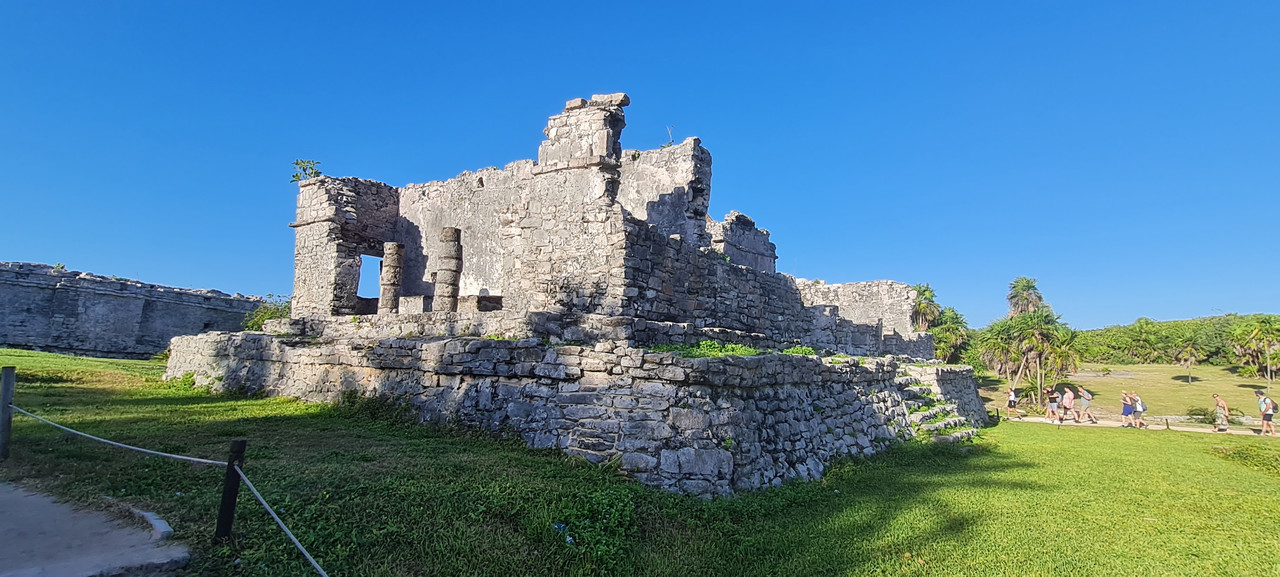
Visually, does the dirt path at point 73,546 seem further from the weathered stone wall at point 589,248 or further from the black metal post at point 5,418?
the weathered stone wall at point 589,248

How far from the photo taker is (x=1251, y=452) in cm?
1063

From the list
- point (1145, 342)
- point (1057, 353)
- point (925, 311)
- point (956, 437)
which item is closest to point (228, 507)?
point (956, 437)

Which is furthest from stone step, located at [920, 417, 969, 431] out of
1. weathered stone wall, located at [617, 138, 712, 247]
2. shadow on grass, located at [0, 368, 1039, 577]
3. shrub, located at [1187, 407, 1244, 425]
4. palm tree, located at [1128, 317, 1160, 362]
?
palm tree, located at [1128, 317, 1160, 362]

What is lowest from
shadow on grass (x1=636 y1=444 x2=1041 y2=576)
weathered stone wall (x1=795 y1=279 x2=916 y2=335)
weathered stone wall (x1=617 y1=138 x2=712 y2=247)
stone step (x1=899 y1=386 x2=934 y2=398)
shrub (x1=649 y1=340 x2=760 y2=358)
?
shadow on grass (x1=636 y1=444 x2=1041 y2=576)

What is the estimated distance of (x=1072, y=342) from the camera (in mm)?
28719

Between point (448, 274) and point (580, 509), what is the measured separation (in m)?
9.71

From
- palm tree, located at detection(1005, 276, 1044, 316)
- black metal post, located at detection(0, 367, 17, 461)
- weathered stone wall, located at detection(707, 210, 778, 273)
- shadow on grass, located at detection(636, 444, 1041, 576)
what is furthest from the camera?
palm tree, located at detection(1005, 276, 1044, 316)

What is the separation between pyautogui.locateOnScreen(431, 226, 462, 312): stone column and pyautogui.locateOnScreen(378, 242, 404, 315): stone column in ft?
5.79

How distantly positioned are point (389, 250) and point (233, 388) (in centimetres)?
555

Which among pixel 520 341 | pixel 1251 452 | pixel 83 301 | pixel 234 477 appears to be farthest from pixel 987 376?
pixel 83 301

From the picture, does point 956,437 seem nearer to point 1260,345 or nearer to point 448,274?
point 448,274

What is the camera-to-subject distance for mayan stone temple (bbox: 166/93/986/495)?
20.7ft

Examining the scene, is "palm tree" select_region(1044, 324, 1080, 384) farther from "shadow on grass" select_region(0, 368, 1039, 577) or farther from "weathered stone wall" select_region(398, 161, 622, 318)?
"weathered stone wall" select_region(398, 161, 622, 318)

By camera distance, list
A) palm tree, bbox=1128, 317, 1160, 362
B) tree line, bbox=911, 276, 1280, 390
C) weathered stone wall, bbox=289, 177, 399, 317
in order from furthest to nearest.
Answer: palm tree, bbox=1128, 317, 1160, 362
tree line, bbox=911, 276, 1280, 390
weathered stone wall, bbox=289, 177, 399, 317
